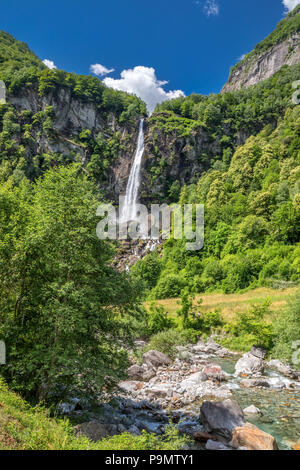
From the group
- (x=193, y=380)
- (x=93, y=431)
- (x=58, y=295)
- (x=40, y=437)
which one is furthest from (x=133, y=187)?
(x=40, y=437)

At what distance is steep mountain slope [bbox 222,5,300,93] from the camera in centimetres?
12488

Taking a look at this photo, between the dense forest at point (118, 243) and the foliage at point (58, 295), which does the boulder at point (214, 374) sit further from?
the foliage at point (58, 295)

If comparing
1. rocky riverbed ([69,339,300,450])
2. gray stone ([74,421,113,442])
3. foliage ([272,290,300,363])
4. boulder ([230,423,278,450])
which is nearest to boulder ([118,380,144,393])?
rocky riverbed ([69,339,300,450])

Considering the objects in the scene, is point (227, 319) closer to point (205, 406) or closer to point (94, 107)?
point (205, 406)

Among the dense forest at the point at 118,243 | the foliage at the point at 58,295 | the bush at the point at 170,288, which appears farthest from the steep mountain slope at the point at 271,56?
the foliage at the point at 58,295

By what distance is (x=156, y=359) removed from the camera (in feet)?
73.7

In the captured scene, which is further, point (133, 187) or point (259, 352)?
point (133, 187)

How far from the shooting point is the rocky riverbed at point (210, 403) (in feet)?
34.6

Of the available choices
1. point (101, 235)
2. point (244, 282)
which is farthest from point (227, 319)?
point (101, 235)

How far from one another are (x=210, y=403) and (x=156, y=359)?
10600 mm

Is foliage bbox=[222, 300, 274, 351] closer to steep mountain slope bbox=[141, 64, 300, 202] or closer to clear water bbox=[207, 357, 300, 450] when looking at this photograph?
clear water bbox=[207, 357, 300, 450]

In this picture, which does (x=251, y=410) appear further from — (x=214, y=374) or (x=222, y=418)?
(x=214, y=374)

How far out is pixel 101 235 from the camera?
37.5 ft
